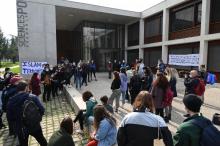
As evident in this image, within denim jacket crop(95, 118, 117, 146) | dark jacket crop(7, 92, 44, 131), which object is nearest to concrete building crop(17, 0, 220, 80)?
dark jacket crop(7, 92, 44, 131)

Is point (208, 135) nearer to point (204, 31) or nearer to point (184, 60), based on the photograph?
point (204, 31)

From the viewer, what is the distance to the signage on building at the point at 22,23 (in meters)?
15.3

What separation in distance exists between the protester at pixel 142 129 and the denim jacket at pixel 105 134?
0.58 meters

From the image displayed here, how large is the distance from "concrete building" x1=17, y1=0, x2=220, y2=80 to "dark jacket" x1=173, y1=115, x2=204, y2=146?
14350 mm

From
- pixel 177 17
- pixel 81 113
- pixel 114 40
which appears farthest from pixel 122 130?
pixel 114 40

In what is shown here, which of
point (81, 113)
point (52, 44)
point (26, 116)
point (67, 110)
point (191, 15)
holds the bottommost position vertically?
point (67, 110)

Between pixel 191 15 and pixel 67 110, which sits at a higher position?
pixel 191 15

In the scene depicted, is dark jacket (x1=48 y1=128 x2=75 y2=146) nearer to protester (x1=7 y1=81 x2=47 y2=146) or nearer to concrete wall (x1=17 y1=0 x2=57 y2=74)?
protester (x1=7 y1=81 x2=47 y2=146)

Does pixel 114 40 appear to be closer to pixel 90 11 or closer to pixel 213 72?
pixel 90 11

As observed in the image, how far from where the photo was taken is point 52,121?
6645mm

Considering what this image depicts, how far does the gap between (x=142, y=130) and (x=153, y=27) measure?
21510 millimetres

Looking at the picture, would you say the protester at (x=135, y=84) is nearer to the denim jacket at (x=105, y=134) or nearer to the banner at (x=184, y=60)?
the denim jacket at (x=105, y=134)

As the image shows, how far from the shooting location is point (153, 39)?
22359 mm

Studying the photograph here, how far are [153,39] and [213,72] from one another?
29.0 ft
